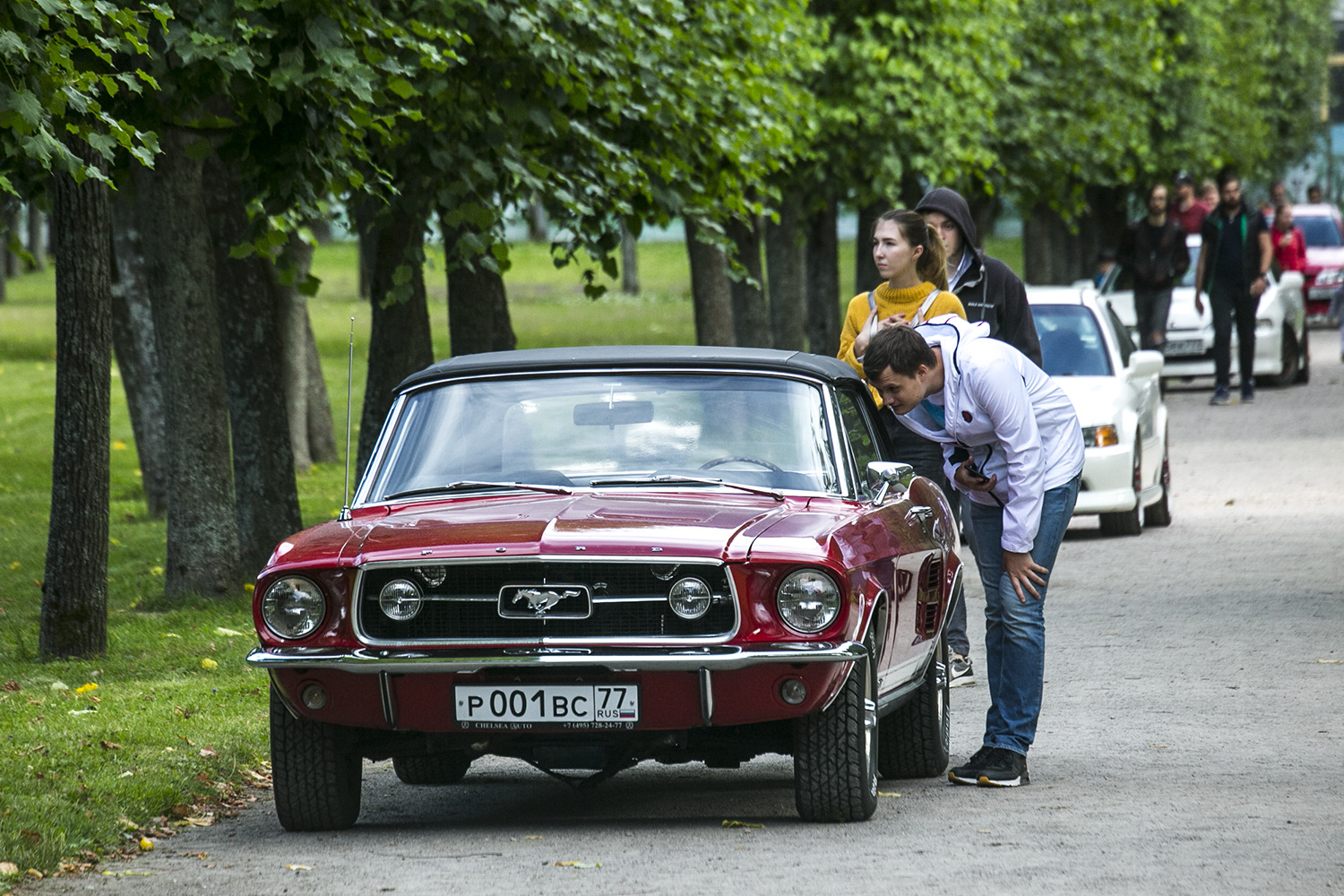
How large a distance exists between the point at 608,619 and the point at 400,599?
2.06 ft

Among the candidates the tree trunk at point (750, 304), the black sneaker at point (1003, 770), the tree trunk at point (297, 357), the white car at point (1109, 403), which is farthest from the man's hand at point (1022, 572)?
the tree trunk at point (750, 304)

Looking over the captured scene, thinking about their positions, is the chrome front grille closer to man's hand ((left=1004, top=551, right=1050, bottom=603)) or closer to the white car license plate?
man's hand ((left=1004, top=551, right=1050, bottom=603))

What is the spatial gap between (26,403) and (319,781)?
87.3 ft

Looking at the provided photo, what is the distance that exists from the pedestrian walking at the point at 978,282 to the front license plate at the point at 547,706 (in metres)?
3.28

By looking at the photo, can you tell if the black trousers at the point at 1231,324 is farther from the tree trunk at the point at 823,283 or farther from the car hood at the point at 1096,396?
the car hood at the point at 1096,396

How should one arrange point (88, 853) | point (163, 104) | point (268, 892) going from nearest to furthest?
point (268, 892) < point (88, 853) < point (163, 104)

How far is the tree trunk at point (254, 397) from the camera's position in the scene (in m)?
13.9

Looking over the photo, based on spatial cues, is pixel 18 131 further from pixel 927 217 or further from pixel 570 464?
pixel 927 217

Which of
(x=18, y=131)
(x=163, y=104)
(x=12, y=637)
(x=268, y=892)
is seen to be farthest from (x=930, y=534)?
(x=12, y=637)

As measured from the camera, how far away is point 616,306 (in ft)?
180

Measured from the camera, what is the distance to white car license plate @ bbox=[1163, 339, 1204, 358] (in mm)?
26562

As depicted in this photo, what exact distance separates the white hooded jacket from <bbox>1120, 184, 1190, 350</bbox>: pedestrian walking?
17391mm

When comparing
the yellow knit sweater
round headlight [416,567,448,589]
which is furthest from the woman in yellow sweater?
round headlight [416,567,448,589]

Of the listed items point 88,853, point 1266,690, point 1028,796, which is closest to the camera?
point 88,853
